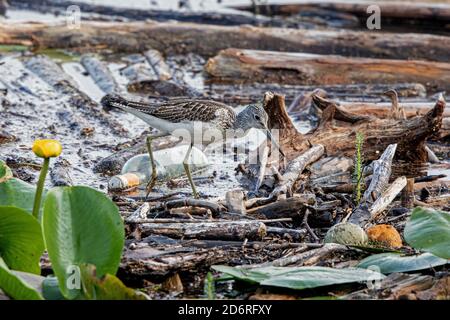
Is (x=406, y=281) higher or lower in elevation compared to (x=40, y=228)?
lower

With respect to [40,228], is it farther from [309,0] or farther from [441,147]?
[309,0]

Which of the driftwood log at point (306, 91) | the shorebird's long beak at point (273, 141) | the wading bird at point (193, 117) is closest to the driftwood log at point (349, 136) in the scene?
the shorebird's long beak at point (273, 141)

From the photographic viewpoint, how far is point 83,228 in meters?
5.36

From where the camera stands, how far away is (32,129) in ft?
35.6

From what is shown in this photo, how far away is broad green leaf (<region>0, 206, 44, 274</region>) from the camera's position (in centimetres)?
545

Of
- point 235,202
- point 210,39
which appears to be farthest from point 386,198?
point 210,39

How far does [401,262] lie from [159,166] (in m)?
3.90

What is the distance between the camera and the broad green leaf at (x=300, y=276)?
5.46m

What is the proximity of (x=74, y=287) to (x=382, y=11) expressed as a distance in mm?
13754

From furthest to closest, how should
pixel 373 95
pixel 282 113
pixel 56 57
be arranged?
pixel 56 57
pixel 373 95
pixel 282 113

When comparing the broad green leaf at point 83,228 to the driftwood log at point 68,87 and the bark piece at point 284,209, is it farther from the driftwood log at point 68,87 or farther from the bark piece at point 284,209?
the driftwood log at point 68,87

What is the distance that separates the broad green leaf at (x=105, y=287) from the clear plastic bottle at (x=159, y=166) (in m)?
3.66

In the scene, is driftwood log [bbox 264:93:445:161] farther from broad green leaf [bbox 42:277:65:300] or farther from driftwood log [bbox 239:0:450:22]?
driftwood log [bbox 239:0:450:22]
